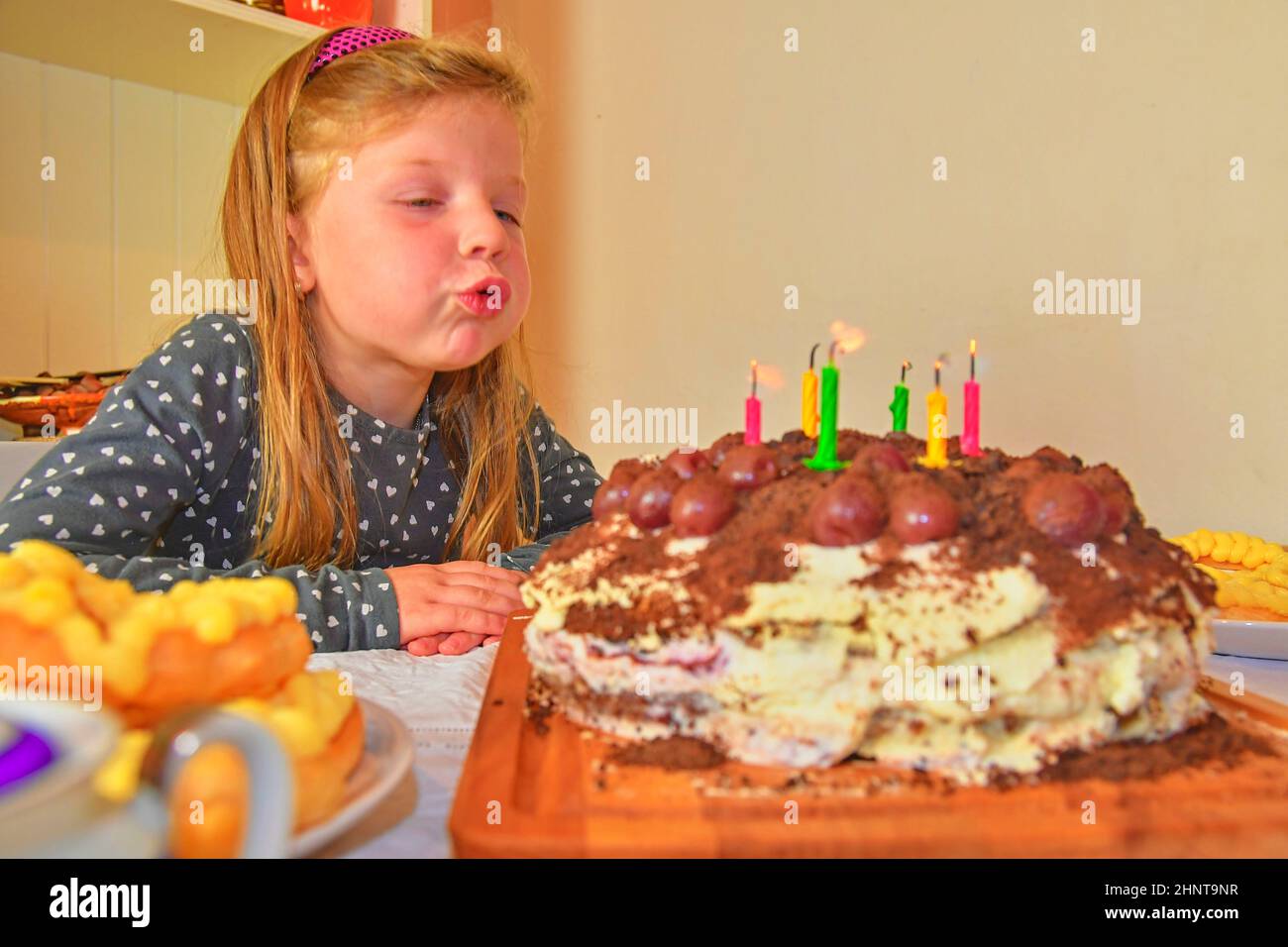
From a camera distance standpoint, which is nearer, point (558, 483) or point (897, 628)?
point (897, 628)

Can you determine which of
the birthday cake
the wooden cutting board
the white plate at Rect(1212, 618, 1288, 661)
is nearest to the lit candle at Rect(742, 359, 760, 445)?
the birthday cake

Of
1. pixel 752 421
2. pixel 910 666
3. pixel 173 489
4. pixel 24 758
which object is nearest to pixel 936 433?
pixel 752 421

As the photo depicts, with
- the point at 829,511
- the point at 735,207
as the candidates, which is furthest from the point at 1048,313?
the point at 829,511

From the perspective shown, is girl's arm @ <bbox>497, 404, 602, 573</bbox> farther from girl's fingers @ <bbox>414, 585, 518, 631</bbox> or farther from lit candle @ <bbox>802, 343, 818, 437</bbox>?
lit candle @ <bbox>802, 343, 818, 437</bbox>

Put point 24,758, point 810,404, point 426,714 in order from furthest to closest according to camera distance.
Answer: point 810,404, point 426,714, point 24,758

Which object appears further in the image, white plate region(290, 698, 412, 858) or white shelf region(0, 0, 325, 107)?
white shelf region(0, 0, 325, 107)

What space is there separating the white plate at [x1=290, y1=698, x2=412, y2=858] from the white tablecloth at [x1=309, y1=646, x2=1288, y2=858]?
4 centimetres

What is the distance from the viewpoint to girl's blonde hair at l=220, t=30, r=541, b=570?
4.84ft

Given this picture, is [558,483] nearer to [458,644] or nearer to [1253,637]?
[458,644]

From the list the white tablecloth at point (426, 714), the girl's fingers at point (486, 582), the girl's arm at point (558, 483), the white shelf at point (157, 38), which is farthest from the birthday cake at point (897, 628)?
the white shelf at point (157, 38)

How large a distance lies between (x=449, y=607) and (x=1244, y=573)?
1.00 metres

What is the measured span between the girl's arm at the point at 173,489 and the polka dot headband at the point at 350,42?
1.46 ft

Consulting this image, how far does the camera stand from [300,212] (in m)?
1.56
